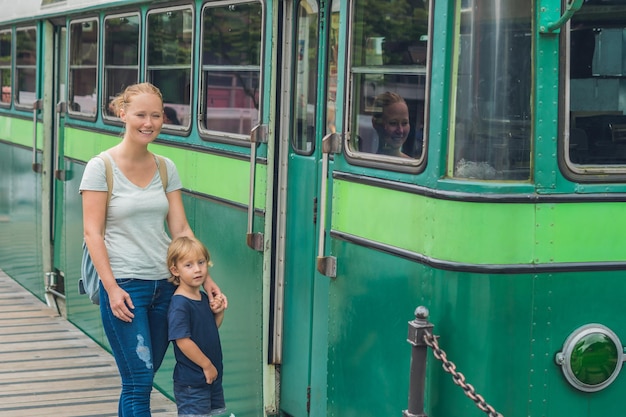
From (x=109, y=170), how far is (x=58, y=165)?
4411 millimetres

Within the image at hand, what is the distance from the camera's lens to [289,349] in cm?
554

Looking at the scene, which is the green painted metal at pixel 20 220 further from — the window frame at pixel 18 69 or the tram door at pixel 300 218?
the tram door at pixel 300 218

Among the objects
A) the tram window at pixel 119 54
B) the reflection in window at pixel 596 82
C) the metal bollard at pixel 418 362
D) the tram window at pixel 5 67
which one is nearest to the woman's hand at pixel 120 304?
the metal bollard at pixel 418 362

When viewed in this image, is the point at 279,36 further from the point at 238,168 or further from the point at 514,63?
the point at 514,63

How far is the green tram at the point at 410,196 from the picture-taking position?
4.11m

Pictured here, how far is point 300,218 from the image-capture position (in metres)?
5.39

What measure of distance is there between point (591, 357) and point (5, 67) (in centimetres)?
799

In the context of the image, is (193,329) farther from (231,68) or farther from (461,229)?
(231,68)

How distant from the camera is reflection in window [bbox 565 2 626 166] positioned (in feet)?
13.6

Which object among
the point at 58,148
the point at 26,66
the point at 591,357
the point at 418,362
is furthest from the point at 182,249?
the point at 26,66

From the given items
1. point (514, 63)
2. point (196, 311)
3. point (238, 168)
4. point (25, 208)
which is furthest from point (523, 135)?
point (25, 208)

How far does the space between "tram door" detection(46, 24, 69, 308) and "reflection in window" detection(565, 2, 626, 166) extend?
557 centimetres

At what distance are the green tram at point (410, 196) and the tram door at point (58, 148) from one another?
2.78 m

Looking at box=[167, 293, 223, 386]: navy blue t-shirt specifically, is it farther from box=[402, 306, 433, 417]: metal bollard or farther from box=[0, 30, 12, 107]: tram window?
box=[0, 30, 12, 107]: tram window
